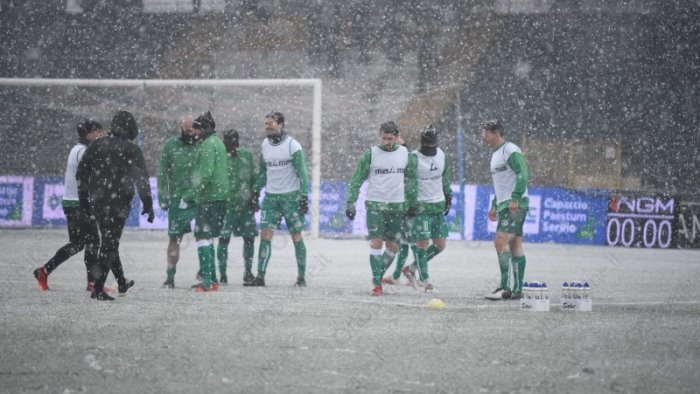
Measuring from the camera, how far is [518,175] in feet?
34.9

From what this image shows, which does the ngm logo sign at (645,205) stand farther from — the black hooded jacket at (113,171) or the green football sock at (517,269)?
the black hooded jacket at (113,171)

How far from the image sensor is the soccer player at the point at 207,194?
10812mm

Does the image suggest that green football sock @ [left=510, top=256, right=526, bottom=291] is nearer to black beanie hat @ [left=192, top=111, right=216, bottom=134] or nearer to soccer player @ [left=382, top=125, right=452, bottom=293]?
soccer player @ [left=382, top=125, right=452, bottom=293]

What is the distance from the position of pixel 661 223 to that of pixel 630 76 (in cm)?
1333

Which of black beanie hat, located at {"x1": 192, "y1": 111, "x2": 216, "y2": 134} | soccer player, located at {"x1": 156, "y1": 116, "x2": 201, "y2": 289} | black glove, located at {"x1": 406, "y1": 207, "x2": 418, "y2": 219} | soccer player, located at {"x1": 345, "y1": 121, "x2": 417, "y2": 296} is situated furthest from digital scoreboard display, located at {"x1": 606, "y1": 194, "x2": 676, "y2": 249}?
black beanie hat, located at {"x1": 192, "y1": 111, "x2": 216, "y2": 134}

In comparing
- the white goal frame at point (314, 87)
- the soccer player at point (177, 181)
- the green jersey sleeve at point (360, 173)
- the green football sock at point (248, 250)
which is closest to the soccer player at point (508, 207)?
the green jersey sleeve at point (360, 173)

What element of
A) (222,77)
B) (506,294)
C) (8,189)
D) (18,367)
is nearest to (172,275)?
(506,294)

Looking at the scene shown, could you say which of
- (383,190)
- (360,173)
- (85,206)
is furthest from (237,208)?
(85,206)

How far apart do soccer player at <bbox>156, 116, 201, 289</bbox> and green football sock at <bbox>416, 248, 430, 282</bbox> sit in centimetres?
280

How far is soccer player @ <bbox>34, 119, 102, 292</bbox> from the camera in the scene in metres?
10.1

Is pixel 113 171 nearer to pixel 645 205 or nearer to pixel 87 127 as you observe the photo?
pixel 87 127

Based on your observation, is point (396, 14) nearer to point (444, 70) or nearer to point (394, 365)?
point (444, 70)

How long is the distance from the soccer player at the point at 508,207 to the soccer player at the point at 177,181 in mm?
3318

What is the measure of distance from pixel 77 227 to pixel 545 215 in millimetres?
16883
